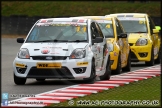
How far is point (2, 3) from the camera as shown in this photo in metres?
55.7

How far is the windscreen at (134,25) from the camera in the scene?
910 inches

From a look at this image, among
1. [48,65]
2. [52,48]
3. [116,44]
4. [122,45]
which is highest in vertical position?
[52,48]

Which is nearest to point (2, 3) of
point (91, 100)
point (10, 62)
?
point (10, 62)

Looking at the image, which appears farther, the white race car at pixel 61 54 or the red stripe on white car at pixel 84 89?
the white race car at pixel 61 54

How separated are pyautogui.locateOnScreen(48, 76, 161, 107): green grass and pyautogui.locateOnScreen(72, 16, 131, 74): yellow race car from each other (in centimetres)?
292

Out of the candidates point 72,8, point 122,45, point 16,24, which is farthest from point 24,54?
point 72,8

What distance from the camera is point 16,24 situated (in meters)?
44.4

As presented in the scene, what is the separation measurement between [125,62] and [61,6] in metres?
33.5

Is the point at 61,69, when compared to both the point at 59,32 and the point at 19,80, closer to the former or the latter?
the point at 19,80

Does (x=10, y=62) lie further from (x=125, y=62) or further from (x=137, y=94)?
(x=137, y=94)

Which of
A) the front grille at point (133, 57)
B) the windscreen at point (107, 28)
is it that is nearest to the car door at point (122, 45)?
the windscreen at point (107, 28)

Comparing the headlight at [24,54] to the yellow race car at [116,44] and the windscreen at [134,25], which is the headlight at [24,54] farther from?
the windscreen at [134,25]

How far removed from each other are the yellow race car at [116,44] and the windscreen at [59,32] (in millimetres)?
2178

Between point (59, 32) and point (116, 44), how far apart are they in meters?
2.97
